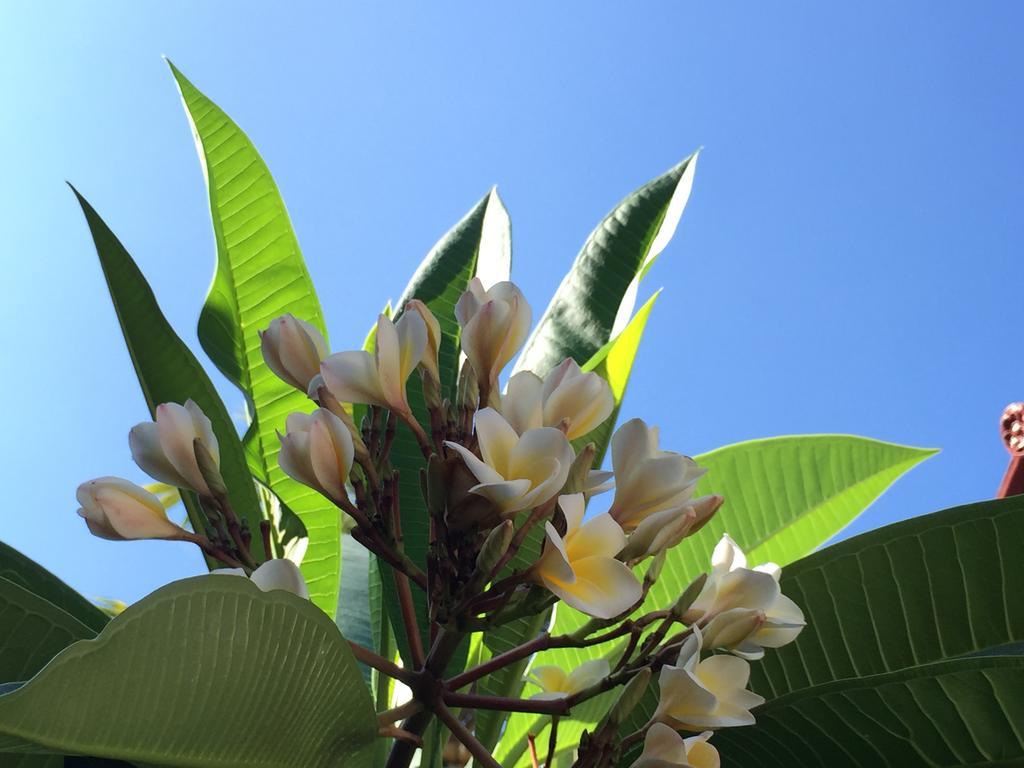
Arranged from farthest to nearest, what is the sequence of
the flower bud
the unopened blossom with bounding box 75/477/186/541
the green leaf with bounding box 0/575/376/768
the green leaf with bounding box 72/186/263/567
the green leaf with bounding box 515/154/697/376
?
the green leaf with bounding box 515/154/697/376 < the green leaf with bounding box 72/186/263/567 < the unopened blossom with bounding box 75/477/186/541 < the flower bud < the green leaf with bounding box 0/575/376/768

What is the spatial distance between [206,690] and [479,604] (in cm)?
17

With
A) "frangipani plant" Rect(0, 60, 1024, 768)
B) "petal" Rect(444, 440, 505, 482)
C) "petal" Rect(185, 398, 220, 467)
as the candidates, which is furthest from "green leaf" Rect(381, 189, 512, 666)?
"petal" Rect(444, 440, 505, 482)

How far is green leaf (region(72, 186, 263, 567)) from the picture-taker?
900mm

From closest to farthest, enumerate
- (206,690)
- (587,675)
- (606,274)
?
(206,690), (587,675), (606,274)

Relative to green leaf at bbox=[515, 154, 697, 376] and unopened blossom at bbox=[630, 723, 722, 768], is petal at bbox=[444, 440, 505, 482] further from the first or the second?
green leaf at bbox=[515, 154, 697, 376]

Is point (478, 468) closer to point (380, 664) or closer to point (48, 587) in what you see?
point (380, 664)

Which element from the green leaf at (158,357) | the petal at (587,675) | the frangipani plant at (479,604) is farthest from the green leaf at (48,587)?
the petal at (587,675)

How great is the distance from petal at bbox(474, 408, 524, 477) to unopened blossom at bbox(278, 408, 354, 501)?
8 centimetres

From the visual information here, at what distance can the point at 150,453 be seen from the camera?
27.0 inches

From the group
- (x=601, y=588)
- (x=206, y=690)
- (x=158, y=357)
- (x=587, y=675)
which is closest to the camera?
(x=206, y=690)

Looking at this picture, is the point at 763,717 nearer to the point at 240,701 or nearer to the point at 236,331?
the point at 240,701

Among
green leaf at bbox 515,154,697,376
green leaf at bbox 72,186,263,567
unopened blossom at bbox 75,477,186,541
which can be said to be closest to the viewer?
unopened blossom at bbox 75,477,186,541

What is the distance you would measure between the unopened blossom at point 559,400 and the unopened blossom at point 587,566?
2.9 inches

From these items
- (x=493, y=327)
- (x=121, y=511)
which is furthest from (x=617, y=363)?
(x=121, y=511)
